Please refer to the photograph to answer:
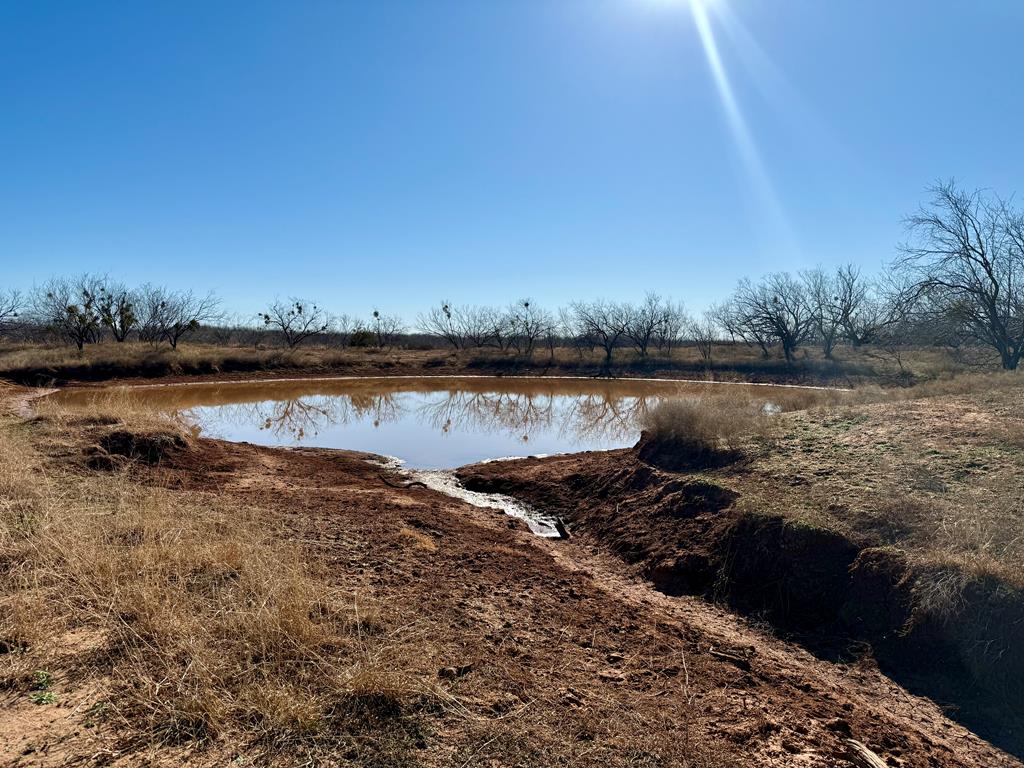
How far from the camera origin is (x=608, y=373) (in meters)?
39.5

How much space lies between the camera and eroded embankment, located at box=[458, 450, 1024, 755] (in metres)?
3.85

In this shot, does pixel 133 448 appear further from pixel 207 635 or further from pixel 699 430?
pixel 699 430

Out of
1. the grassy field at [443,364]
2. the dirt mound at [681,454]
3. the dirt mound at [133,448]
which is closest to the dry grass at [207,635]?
the dirt mound at [133,448]

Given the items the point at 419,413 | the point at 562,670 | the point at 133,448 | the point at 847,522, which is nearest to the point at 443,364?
the point at 419,413

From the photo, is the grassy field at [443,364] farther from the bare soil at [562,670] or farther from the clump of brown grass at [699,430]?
the bare soil at [562,670]

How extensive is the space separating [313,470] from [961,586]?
9375mm

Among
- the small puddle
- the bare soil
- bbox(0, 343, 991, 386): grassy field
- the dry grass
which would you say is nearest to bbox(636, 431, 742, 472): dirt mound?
the bare soil

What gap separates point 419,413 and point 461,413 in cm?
159

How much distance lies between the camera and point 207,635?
325cm

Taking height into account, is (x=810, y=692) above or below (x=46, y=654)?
below

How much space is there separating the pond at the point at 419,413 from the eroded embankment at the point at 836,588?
4.51m

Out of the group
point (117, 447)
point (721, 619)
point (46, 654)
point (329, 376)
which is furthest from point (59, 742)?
point (329, 376)

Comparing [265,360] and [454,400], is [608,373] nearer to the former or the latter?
[454,400]

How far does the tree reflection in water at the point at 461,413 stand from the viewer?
55.8ft
